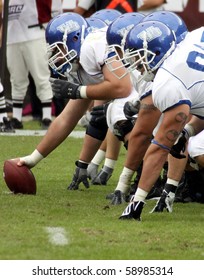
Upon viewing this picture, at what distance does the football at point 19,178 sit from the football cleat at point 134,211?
1.23m

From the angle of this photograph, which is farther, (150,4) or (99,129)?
(150,4)

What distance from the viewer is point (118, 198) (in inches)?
294

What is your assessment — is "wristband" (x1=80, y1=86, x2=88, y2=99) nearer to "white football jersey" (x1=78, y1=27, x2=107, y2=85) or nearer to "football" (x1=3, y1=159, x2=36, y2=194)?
"white football jersey" (x1=78, y1=27, x2=107, y2=85)

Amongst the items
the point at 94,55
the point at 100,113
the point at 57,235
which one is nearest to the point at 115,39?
the point at 94,55

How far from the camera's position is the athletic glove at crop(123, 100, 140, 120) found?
7.59 m

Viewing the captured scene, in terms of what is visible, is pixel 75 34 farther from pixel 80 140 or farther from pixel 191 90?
pixel 80 140

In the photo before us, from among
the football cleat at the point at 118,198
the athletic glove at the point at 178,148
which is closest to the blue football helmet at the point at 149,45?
the athletic glove at the point at 178,148

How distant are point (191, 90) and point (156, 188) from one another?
1.47 metres

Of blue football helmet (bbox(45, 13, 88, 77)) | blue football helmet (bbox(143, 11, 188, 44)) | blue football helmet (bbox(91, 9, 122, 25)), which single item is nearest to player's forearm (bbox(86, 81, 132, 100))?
blue football helmet (bbox(45, 13, 88, 77))

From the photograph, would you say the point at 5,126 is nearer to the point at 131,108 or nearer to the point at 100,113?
the point at 100,113

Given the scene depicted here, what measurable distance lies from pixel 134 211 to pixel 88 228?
375 millimetres

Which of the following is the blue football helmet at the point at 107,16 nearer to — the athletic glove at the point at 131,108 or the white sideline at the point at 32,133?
the athletic glove at the point at 131,108

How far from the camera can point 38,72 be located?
12.4 metres

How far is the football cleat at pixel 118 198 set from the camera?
24.5 ft
